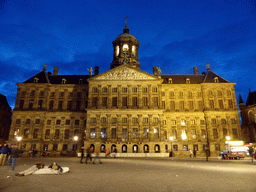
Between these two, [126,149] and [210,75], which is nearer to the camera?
[126,149]

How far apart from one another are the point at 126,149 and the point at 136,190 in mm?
35656

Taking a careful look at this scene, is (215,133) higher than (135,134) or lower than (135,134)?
higher

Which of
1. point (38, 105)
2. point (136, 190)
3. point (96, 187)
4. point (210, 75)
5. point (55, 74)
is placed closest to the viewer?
point (136, 190)

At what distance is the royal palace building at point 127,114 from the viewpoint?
4275 centimetres

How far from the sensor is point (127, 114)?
43656mm

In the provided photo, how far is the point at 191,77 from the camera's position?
56000 mm

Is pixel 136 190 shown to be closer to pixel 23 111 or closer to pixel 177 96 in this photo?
pixel 177 96

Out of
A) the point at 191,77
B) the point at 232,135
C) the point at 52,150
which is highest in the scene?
the point at 191,77

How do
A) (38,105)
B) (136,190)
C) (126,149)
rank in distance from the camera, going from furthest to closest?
(38,105) < (126,149) < (136,190)

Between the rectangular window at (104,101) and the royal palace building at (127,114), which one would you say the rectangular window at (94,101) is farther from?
the rectangular window at (104,101)

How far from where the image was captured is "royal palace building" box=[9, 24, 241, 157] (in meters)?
42.8

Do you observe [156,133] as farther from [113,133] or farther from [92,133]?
[92,133]

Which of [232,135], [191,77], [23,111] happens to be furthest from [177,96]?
[23,111]

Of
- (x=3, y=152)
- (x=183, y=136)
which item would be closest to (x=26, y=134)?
(x=3, y=152)
